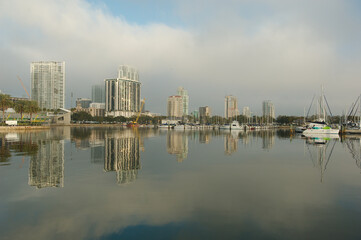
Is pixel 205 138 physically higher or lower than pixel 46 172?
lower

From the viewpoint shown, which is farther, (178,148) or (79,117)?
(79,117)

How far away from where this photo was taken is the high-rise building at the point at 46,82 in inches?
7589

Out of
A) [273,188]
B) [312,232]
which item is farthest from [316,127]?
[312,232]

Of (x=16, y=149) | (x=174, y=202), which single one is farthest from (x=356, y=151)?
(x=16, y=149)

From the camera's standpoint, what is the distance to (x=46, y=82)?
194 meters

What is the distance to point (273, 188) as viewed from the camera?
47.0 ft

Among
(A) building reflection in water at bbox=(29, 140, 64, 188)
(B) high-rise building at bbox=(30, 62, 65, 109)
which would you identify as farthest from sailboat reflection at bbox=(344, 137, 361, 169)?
(B) high-rise building at bbox=(30, 62, 65, 109)

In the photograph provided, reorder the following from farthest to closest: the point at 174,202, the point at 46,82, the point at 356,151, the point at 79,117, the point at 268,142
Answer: the point at 46,82
the point at 79,117
the point at 268,142
the point at 356,151
the point at 174,202

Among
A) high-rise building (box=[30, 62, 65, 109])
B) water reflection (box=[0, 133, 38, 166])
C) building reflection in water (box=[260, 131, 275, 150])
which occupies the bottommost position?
building reflection in water (box=[260, 131, 275, 150])

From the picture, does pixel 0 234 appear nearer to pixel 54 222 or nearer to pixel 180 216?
pixel 54 222

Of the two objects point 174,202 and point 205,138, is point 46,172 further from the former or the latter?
point 205,138

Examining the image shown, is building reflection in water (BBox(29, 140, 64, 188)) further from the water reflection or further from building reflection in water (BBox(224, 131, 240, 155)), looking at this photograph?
building reflection in water (BBox(224, 131, 240, 155))

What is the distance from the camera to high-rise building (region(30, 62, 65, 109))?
193 meters

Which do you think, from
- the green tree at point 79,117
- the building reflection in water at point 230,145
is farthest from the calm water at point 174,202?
the green tree at point 79,117
